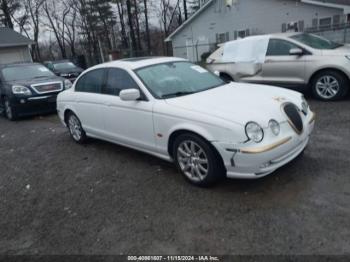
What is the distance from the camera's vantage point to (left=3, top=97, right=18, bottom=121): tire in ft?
29.3

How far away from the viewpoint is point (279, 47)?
7.72 m

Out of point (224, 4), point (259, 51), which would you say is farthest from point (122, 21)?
point (259, 51)

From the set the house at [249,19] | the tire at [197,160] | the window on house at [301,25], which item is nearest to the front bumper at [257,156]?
the tire at [197,160]

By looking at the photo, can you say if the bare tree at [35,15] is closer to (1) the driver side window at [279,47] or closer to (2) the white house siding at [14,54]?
(2) the white house siding at [14,54]

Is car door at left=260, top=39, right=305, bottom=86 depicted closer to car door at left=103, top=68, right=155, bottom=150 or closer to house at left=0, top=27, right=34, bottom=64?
car door at left=103, top=68, right=155, bottom=150

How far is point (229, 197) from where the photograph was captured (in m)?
3.62

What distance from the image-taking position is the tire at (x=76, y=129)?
5969mm

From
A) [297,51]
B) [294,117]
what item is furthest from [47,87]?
[294,117]

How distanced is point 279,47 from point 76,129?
507 centimetres

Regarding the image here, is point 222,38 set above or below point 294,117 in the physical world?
above

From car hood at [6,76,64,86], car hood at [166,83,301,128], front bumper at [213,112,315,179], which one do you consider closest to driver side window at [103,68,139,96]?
car hood at [166,83,301,128]

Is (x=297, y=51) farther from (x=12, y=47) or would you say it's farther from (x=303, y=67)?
(x=12, y=47)

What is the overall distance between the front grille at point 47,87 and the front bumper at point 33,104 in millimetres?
142

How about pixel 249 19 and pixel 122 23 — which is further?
pixel 122 23
